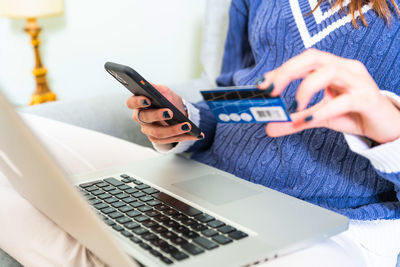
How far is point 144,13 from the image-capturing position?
6.82ft

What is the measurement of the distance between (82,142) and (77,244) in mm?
415

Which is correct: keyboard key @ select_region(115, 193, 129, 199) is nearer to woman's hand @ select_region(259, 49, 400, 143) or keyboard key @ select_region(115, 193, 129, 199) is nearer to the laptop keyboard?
the laptop keyboard

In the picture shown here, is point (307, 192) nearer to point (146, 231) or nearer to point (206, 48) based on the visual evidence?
point (146, 231)

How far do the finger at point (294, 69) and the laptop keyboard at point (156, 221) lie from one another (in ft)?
0.57

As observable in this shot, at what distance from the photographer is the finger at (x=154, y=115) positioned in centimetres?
71

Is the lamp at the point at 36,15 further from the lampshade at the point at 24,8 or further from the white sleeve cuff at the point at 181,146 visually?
the white sleeve cuff at the point at 181,146

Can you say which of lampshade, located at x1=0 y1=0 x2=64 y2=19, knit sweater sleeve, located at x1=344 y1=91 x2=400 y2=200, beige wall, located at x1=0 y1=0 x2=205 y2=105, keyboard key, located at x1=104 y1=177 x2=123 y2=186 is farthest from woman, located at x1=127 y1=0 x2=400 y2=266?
beige wall, located at x1=0 y1=0 x2=205 y2=105

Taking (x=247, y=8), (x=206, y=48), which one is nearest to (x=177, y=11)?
(x=206, y=48)

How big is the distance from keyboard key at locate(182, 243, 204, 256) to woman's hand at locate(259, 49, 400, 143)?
16 centimetres

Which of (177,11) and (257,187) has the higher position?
(177,11)

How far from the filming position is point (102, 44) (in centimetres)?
204

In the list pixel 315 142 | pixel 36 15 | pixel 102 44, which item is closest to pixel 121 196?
pixel 315 142

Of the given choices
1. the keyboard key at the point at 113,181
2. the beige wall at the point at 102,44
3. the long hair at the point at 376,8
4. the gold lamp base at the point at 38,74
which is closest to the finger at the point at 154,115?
the keyboard key at the point at 113,181

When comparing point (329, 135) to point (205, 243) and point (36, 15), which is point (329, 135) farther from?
point (36, 15)
